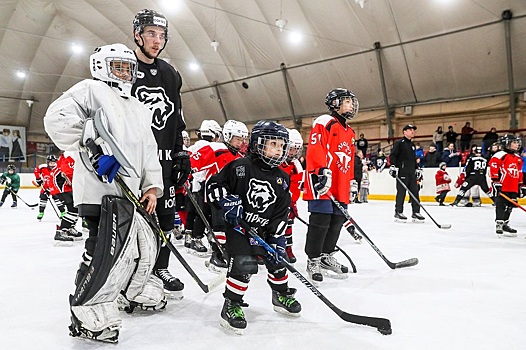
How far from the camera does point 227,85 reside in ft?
54.2

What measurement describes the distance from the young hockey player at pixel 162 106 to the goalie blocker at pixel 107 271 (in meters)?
0.50

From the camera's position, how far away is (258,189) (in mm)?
1957

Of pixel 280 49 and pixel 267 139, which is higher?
pixel 280 49

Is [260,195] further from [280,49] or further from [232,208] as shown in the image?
[280,49]

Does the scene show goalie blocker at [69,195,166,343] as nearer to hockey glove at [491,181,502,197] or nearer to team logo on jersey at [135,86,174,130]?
team logo on jersey at [135,86,174,130]

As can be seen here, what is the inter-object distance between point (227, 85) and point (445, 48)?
847cm

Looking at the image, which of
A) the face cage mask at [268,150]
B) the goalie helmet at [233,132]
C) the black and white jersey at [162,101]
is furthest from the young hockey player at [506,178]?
the black and white jersey at [162,101]

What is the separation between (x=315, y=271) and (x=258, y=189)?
933 mm

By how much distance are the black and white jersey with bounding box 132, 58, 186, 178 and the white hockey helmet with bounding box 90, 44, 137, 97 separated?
1.07 feet

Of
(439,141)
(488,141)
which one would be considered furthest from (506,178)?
(439,141)

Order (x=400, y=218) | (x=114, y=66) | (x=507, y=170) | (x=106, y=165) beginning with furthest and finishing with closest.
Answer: (x=400, y=218) < (x=507, y=170) < (x=114, y=66) < (x=106, y=165)

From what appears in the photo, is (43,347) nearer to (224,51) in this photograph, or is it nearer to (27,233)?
(27,233)

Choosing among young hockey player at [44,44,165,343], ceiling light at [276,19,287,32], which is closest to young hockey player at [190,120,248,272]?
young hockey player at [44,44,165,343]

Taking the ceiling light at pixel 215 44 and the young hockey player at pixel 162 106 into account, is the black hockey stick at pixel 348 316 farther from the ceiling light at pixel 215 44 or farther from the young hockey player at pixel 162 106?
the ceiling light at pixel 215 44
